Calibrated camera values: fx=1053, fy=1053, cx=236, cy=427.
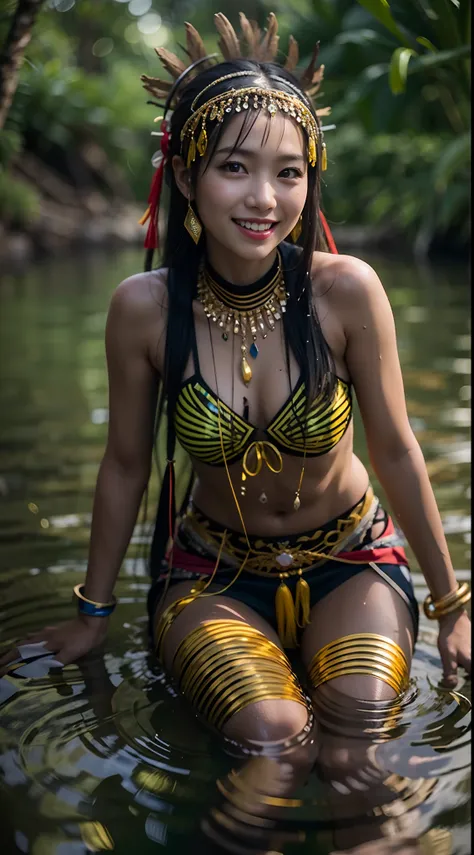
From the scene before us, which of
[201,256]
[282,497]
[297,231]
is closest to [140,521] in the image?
[282,497]

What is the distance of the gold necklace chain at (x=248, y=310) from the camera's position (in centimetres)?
270

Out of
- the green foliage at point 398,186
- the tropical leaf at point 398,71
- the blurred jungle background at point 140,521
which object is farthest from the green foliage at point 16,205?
the tropical leaf at point 398,71

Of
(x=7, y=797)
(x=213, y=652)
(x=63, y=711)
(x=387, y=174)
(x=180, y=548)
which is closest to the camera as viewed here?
(x=7, y=797)

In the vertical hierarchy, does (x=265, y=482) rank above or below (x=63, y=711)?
above

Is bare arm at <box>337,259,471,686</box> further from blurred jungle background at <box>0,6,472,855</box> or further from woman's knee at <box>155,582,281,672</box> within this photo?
woman's knee at <box>155,582,281,672</box>

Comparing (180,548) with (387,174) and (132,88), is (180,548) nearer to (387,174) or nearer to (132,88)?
(387,174)

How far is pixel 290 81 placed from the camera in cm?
259

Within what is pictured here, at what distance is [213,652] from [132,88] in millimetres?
27724

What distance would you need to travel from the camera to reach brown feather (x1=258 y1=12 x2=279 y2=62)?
2.77m

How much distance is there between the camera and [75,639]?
2840mm

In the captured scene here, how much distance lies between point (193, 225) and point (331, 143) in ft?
72.4

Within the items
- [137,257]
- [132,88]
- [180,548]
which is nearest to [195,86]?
[180,548]

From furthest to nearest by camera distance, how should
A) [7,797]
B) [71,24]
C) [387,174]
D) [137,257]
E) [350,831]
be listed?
1. [71,24]
2. [387,174]
3. [137,257]
4. [7,797]
5. [350,831]

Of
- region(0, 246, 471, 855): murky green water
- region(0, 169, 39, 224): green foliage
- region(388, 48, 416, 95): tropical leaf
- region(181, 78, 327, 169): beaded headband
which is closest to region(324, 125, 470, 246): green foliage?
region(0, 169, 39, 224): green foliage
